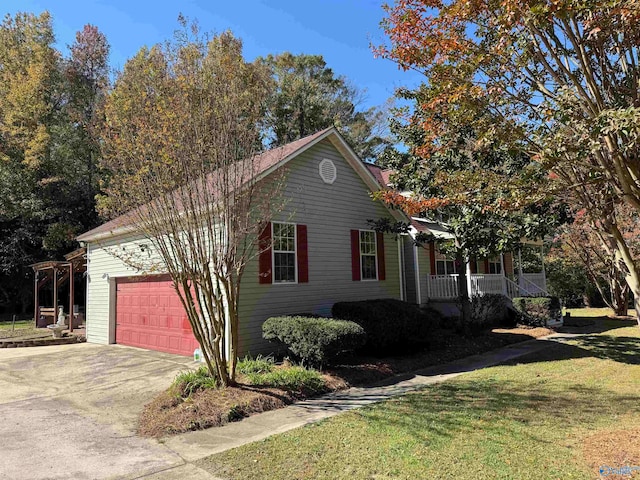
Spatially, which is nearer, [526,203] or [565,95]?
[565,95]

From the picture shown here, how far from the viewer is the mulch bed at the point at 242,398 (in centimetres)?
620

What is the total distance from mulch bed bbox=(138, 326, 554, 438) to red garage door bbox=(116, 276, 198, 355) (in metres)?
4.09

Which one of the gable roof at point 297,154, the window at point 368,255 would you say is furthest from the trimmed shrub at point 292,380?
the window at point 368,255

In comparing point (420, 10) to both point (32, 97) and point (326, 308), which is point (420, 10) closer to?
point (326, 308)

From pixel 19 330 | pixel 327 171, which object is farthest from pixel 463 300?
pixel 19 330

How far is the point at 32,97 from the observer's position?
25.4m

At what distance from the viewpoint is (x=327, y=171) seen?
12.5 m

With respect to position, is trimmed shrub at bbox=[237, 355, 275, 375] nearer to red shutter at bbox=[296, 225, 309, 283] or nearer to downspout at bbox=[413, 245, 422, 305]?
red shutter at bbox=[296, 225, 309, 283]

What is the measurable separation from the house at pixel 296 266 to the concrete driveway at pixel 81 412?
1.37m

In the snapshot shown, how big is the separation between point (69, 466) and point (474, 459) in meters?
4.55

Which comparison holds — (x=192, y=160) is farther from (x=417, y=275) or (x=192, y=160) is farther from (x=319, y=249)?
(x=417, y=275)

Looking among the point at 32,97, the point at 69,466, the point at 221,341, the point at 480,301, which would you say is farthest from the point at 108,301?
the point at 32,97

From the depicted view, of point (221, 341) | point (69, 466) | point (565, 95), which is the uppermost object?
point (565, 95)

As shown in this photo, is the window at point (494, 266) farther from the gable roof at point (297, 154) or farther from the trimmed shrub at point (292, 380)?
the trimmed shrub at point (292, 380)
